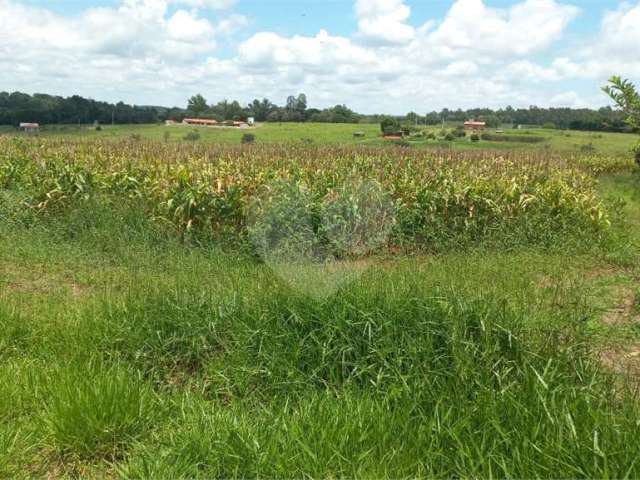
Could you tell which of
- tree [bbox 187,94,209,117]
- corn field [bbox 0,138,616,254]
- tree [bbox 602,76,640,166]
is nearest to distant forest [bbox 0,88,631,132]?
tree [bbox 187,94,209,117]

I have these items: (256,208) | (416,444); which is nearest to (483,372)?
A: (416,444)

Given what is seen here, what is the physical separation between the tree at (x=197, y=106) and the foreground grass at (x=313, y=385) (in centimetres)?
4860

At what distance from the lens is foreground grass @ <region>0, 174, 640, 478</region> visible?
2766mm

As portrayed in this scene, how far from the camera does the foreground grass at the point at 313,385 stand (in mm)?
2766

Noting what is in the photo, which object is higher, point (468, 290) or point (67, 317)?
point (468, 290)

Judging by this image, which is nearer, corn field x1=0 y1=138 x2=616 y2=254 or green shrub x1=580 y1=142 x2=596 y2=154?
corn field x1=0 y1=138 x2=616 y2=254

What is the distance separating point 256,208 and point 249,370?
5.25 meters

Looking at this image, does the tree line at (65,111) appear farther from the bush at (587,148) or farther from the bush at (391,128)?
the bush at (587,148)

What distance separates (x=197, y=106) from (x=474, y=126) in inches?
1099

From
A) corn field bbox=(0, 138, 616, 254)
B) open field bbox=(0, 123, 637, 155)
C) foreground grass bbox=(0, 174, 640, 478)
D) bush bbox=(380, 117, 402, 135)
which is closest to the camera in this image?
foreground grass bbox=(0, 174, 640, 478)

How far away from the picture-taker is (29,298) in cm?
571

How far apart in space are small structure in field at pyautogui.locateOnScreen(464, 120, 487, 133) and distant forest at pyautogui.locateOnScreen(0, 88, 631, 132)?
1698mm

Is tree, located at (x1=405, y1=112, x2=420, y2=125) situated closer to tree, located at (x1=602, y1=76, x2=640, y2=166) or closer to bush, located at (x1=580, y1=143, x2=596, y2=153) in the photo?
bush, located at (x1=580, y1=143, x2=596, y2=153)

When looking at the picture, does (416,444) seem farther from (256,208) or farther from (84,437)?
(256,208)
